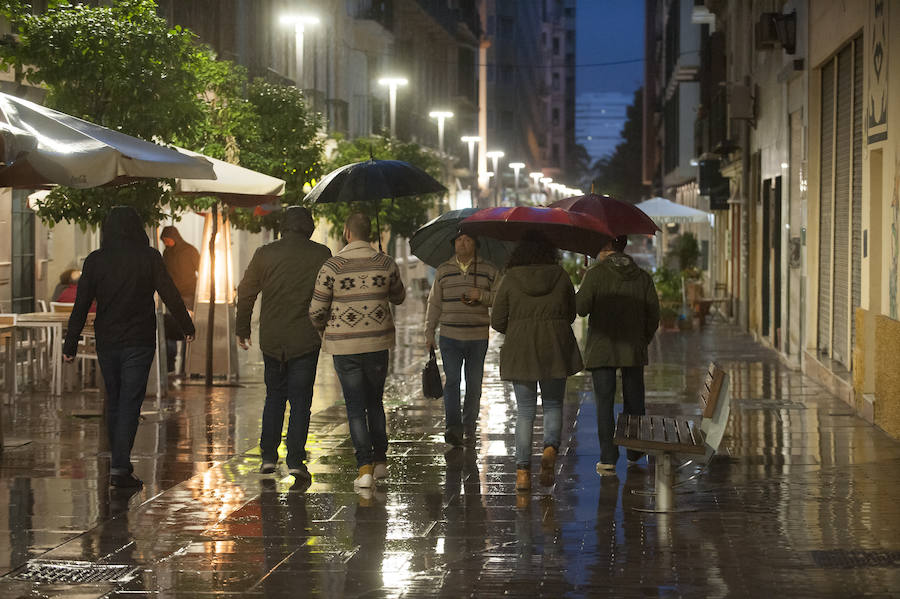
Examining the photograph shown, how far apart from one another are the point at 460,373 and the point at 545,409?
6.18ft

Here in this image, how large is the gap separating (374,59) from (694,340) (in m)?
22.3

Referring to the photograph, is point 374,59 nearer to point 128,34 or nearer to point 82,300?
point 128,34

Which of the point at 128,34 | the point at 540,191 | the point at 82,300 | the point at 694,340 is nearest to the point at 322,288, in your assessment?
the point at 82,300

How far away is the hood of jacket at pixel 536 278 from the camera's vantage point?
10.1m

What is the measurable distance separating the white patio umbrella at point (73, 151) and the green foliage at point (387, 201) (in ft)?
60.0

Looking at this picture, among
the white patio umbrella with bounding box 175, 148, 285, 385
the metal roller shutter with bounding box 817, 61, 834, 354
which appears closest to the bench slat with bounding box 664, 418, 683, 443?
the white patio umbrella with bounding box 175, 148, 285, 385

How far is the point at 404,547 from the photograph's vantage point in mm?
8195

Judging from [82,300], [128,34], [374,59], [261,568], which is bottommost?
[261,568]

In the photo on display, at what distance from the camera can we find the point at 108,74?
1409 centimetres

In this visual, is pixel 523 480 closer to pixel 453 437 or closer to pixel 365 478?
pixel 365 478

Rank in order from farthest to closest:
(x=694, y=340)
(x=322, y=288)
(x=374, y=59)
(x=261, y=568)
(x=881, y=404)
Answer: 1. (x=374, y=59)
2. (x=694, y=340)
3. (x=881, y=404)
4. (x=322, y=288)
5. (x=261, y=568)

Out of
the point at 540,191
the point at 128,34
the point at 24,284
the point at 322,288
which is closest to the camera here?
the point at 322,288

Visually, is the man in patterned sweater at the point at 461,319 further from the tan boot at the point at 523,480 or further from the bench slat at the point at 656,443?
the bench slat at the point at 656,443

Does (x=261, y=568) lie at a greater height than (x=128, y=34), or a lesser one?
lesser
